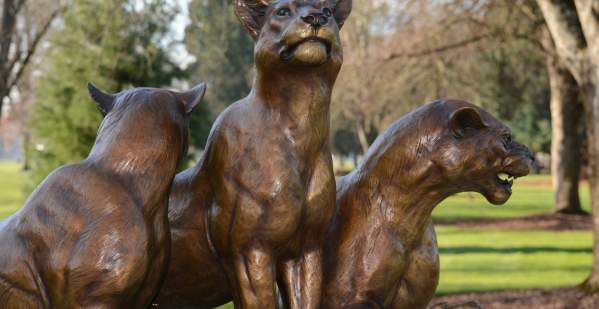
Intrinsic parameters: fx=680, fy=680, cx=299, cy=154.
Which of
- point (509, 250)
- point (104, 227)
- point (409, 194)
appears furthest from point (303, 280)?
point (509, 250)

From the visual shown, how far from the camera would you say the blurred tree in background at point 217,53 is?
21.5ft

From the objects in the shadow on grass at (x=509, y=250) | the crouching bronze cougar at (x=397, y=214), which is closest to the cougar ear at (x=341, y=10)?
the crouching bronze cougar at (x=397, y=214)

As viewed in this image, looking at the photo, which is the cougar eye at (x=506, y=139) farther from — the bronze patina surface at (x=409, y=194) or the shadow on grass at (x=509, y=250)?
the shadow on grass at (x=509, y=250)

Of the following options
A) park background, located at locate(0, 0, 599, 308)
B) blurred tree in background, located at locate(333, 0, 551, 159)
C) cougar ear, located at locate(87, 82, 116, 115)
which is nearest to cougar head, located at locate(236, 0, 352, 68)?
cougar ear, located at locate(87, 82, 116, 115)

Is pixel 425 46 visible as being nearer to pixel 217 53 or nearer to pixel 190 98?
pixel 217 53

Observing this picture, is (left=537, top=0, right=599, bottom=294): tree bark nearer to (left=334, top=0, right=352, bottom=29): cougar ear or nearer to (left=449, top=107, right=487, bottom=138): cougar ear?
(left=449, top=107, right=487, bottom=138): cougar ear

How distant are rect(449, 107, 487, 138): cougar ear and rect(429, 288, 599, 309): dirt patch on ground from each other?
5.11 m

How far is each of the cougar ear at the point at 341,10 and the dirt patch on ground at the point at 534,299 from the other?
5389 mm

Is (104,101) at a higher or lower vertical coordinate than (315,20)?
lower

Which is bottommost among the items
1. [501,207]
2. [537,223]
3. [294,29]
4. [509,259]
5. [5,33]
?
[501,207]

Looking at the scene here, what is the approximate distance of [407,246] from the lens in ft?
6.93

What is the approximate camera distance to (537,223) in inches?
650

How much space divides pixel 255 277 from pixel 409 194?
566 mm

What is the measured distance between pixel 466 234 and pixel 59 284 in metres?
14.0
